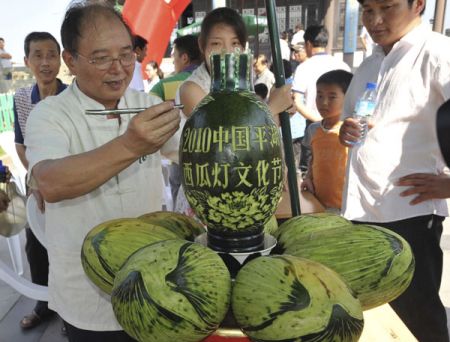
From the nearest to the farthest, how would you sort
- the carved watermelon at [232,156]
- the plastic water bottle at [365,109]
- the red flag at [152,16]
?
the carved watermelon at [232,156]
the plastic water bottle at [365,109]
the red flag at [152,16]

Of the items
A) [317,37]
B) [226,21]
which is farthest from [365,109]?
[317,37]

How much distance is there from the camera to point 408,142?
6.12ft

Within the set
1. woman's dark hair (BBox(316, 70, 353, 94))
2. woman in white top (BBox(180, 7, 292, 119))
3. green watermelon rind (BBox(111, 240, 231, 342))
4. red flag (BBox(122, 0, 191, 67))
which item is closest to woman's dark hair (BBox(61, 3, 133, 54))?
woman in white top (BBox(180, 7, 292, 119))

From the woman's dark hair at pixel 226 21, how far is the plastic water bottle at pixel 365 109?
2.26 ft

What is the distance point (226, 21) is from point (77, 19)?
0.96m

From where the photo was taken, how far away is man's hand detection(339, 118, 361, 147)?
6.03ft

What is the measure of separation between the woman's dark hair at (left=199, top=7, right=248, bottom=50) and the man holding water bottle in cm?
61

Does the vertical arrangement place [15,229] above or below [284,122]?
below

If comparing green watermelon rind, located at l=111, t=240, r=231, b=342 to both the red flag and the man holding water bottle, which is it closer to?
the man holding water bottle

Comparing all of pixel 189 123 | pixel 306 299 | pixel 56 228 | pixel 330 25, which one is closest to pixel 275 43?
pixel 189 123

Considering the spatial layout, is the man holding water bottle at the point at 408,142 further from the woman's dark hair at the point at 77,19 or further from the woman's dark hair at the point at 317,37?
the woman's dark hair at the point at 317,37

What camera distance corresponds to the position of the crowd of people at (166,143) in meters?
1.18

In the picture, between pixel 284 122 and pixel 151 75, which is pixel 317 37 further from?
pixel 151 75

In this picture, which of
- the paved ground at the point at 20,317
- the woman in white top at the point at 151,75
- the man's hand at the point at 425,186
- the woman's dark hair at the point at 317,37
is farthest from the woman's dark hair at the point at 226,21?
the woman in white top at the point at 151,75
